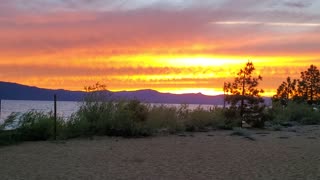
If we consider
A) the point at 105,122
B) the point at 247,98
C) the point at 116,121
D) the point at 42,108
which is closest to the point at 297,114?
the point at 247,98

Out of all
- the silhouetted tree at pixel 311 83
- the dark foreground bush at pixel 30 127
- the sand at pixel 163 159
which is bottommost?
the sand at pixel 163 159

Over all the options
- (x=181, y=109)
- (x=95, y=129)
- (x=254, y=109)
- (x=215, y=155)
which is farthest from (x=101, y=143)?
(x=254, y=109)

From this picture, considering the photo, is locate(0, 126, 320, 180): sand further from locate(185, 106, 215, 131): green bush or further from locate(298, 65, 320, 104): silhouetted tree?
locate(298, 65, 320, 104): silhouetted tree

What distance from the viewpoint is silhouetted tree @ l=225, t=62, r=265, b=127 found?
34.9 m

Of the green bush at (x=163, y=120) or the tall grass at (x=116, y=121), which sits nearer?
the tall grass at (x=116, y=121)

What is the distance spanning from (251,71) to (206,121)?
17.6 ft

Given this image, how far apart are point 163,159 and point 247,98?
19036 millimetres

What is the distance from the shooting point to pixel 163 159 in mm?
17125

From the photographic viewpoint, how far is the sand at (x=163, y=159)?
45.5 feet

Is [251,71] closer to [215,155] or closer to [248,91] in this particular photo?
[248,91]

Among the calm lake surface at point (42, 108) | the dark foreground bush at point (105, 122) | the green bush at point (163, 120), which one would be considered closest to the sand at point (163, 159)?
the dark foreground bush at point (105, 122)

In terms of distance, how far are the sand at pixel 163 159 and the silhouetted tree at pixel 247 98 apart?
33.4 feet

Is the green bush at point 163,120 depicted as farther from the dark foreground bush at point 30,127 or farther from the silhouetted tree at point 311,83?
the silhouetted tree at point 311,83

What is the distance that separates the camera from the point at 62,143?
22125 millimetres
